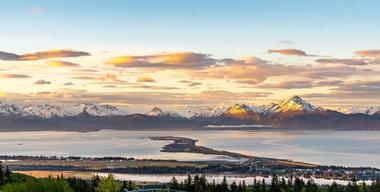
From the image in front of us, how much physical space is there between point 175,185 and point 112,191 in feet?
58.1

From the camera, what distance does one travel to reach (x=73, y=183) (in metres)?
146

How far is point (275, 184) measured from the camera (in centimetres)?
13300

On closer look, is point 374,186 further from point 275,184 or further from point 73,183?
point 73,183

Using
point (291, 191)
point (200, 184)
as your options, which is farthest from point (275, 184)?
point (200, 184)

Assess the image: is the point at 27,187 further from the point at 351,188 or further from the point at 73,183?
the point at 351,188

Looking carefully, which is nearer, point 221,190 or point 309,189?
point 221,190

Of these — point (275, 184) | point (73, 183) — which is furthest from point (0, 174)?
point (275, 184)

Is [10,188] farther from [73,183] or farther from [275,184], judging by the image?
[275,184]

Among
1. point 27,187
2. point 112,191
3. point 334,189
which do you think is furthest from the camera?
point 334,189

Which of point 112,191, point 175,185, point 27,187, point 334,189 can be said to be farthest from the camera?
point 334,189

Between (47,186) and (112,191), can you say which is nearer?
(47,186)

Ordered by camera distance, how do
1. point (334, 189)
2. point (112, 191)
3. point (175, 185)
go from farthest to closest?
point (334, 189) → point (175, 185) → point (112, 191)

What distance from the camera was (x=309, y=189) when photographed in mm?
136875

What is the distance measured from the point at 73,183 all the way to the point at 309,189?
186 ft
